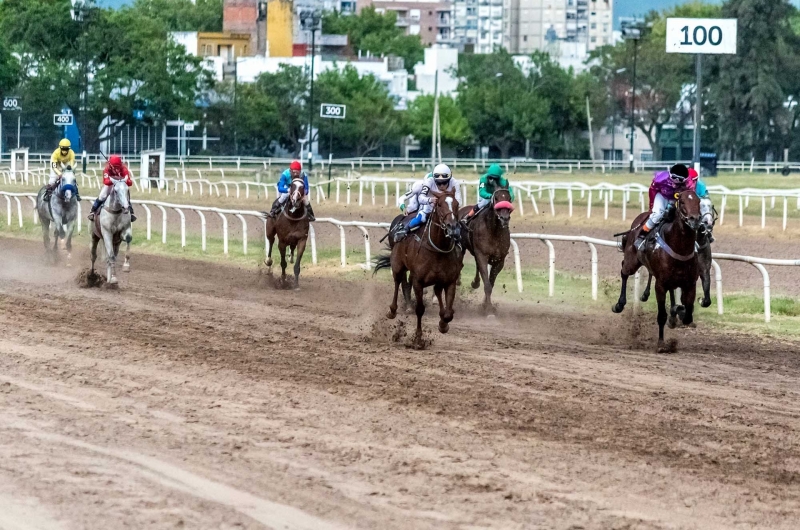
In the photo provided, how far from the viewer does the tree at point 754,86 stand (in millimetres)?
74875

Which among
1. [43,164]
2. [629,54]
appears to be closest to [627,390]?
[43,164]

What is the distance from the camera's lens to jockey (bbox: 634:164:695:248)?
12328mm

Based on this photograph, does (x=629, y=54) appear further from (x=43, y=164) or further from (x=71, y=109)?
(x=43, y=164)

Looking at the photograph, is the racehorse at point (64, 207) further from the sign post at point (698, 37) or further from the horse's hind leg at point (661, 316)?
the sign post at point (698, 37)

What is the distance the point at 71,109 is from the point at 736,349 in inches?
2245

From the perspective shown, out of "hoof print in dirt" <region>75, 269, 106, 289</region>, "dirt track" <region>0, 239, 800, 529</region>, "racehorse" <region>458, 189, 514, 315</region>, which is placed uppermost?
"racehorse" <region>458, 189, 514, 315</region>

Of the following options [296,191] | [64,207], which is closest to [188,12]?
[64,207]

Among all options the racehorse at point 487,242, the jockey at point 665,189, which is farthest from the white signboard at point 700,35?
the jockey at point 665,189

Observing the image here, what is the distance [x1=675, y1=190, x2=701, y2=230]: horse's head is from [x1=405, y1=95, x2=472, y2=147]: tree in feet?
225

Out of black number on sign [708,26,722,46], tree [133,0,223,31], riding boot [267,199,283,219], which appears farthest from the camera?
tree [133,0,223,31]

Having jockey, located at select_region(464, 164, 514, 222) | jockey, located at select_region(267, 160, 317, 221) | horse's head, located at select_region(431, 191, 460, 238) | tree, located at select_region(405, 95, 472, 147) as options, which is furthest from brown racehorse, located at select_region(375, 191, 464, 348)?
tree, located at select_region(405, 95, 472, 147)

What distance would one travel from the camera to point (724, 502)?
642 centimetres

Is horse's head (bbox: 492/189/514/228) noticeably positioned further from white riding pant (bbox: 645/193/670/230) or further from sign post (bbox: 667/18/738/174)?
sign post (bbox: 667/18/738/174)

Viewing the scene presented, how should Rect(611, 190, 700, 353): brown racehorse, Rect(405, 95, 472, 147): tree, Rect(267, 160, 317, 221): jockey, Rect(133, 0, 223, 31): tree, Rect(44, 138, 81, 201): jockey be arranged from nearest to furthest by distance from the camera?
Rect(611, 190, 700, 353): brown racehorse
Rect(267, 160, 317, 221): jockey
Rect(44, 138, 81, 201): jockey
Rect(405, 95, 472, 147): tree
Rect(133, 0, 223, 31): tree
